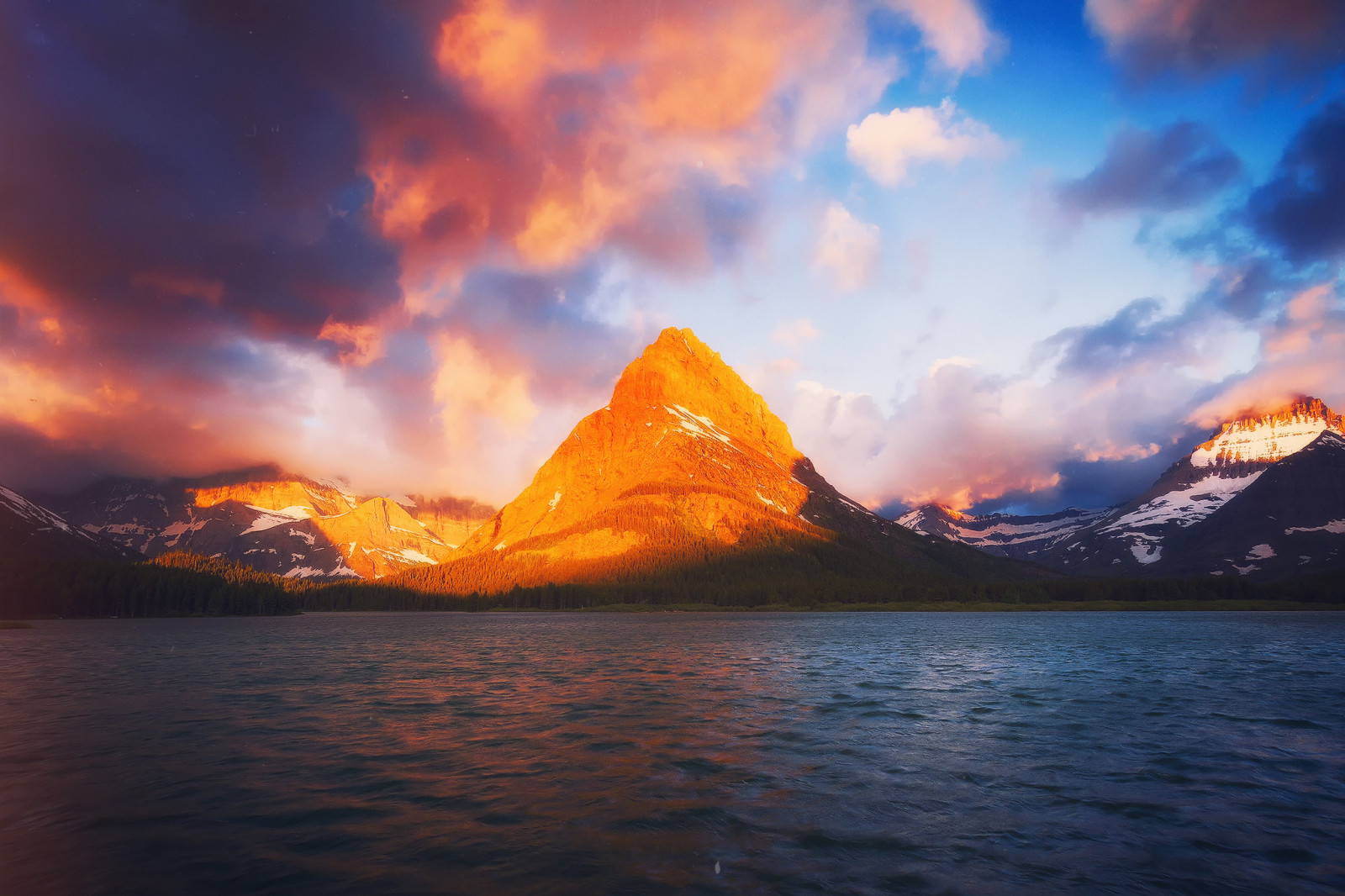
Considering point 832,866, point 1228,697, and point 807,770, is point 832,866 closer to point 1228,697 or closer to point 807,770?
point 807,770

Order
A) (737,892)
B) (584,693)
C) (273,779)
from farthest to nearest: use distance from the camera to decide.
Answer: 1. (584,693)
2. (273,779)
3. (737,892)

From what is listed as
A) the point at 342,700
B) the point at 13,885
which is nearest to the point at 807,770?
the point at 13,885

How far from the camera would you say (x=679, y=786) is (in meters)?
24.5

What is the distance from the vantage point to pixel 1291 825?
2038cm

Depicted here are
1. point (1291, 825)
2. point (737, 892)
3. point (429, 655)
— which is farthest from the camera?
point (429, 655)

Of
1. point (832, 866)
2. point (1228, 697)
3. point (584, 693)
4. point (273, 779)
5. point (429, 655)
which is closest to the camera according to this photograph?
point (832, 866)

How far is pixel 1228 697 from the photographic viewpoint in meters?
46.9

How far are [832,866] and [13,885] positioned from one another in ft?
67.9

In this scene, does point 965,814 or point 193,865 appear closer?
point 193,865

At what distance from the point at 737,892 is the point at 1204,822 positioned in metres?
16.7

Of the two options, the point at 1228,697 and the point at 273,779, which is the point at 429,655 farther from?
the point at 1228,697

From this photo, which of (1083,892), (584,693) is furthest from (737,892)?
(584,693)

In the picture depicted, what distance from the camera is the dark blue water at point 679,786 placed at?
1688 centimetres

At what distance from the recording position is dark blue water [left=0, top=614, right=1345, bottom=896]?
16.9 meters
